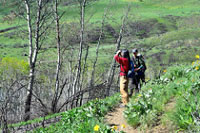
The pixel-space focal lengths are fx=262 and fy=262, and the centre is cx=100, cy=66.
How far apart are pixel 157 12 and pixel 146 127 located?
7722 inches

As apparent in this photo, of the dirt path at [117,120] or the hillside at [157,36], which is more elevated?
the dirt path at [117,120]

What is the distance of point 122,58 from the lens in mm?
7117

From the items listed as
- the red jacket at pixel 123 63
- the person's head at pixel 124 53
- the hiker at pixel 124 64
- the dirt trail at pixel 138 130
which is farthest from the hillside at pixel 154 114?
the person's head at pixel 124 53

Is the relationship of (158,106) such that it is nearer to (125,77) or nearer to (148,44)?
(125,77)

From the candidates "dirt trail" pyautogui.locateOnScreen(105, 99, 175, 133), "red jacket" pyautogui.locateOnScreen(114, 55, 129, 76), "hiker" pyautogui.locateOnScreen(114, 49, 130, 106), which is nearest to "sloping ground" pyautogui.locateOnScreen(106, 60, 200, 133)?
"dirt trail" pyautogui.locateOnScreen(105, 99, 175, 133)

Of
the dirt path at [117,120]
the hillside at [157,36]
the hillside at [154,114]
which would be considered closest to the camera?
the hillside at [154,114]

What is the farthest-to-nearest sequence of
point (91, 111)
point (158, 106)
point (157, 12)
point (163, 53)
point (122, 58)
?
point (157, 12), point (163, 53), point (122, 58), point (91, 111), point (158, 106)

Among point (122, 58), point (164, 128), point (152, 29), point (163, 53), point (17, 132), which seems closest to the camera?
point (164, 128)

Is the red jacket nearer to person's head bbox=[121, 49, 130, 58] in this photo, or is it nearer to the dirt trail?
person's head bbox=[121, 49, 130, 58]

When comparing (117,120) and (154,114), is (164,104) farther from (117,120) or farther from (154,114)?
(117,120)

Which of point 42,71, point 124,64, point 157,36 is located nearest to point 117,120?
point 124,64

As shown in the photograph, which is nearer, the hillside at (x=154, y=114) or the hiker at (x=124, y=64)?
the hillside at (x=154, y=114)

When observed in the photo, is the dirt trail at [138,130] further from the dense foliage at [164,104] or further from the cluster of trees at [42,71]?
the cluster of trees at [42,71]

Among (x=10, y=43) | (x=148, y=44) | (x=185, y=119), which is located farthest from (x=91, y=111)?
(x=10, y=43)
